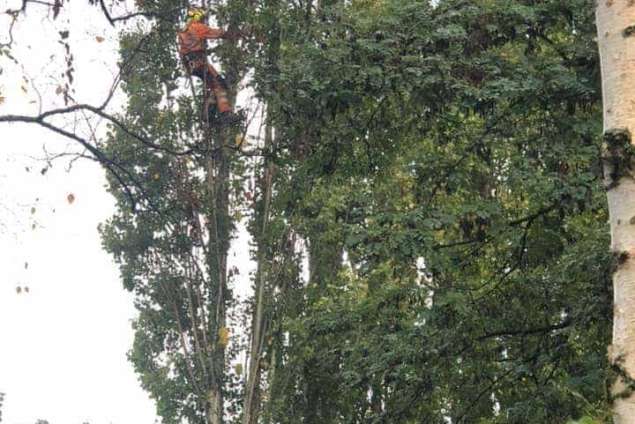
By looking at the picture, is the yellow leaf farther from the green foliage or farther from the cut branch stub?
the cut branch stub

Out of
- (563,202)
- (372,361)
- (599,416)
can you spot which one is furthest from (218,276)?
(599,416)

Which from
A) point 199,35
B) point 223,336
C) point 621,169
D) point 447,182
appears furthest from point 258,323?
point 621,169

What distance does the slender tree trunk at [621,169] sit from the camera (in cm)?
217

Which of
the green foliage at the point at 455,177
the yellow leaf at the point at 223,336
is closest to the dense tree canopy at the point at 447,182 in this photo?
the green foliage at the point at 455,177

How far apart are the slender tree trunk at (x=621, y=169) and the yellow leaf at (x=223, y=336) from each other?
11.9 metres

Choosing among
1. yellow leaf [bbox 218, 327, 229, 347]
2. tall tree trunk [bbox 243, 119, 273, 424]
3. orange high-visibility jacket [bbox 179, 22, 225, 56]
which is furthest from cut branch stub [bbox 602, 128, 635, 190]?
yellow leaf [bbox 218, 327, 229, 347]

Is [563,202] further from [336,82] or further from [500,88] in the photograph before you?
[336,82]

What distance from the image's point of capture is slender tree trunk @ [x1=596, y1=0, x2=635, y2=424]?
2172 millimetres

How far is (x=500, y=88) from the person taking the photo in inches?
205

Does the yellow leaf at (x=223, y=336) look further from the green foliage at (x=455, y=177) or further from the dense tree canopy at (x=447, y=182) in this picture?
the green foliage at (x=455, y=177)

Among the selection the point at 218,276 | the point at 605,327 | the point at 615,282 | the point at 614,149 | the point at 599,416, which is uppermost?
the point at 218,276

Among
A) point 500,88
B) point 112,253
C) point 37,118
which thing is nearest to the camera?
point 500,88

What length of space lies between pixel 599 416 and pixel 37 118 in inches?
237

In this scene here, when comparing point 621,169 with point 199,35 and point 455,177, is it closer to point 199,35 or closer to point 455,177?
point 455,177
